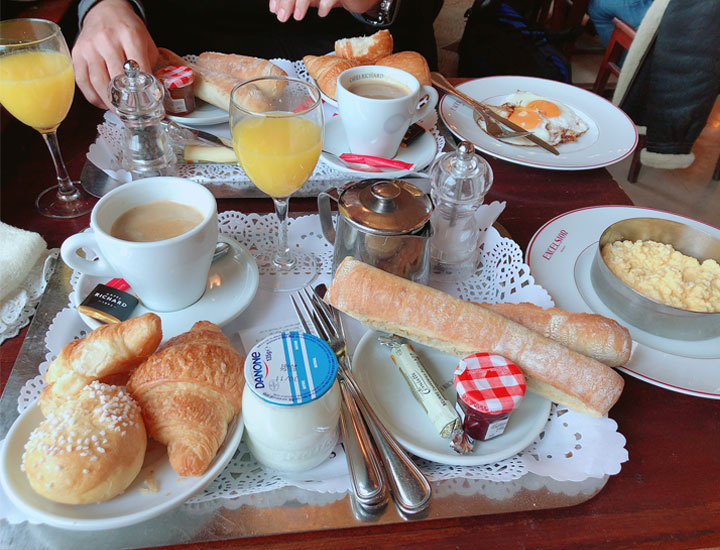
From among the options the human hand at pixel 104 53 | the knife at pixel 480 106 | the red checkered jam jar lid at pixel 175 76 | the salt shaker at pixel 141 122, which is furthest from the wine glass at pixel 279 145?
the knife at pixel 480 106

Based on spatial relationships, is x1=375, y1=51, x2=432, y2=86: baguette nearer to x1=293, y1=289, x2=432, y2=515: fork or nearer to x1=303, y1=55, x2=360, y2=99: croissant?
x1=303, y1=55, x2=360, y2=99: croissant

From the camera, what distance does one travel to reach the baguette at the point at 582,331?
752 mm

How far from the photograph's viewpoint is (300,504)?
631mm

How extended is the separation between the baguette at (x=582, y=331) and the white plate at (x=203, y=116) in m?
0.86

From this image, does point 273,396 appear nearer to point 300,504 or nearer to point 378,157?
point 300,504

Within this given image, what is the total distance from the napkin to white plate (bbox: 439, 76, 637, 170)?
970mm

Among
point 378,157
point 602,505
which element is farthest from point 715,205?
point 602,505

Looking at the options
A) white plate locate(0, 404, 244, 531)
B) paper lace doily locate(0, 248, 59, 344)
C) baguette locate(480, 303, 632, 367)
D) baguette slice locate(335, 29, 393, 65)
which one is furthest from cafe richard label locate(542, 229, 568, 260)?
paper lace doily locate(0, 248, 59, 344)

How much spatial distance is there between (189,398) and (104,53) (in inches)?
40.3

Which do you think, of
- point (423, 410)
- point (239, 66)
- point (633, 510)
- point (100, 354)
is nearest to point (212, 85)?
point (239, 66)

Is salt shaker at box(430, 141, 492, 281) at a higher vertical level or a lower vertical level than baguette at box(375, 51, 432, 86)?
lower

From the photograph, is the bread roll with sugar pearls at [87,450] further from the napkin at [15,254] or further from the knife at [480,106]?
the knife at [480,106]

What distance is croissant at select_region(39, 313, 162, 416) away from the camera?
0.65 m

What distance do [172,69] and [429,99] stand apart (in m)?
0.67
